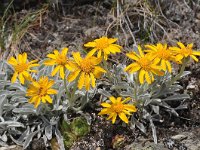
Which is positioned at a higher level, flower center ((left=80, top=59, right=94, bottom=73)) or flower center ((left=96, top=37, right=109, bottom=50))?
flower center ((left=96, top=37, right=109, bottom=50))

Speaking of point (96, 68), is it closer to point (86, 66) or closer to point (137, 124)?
point (86, 66)

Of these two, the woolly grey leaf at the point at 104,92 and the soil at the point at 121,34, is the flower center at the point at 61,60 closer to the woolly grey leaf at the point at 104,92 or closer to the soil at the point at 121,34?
the woolly grey leaf at the point at 104,92

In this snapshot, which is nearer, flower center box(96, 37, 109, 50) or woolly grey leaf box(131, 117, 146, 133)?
flower center box(96, 37, 109, 50)

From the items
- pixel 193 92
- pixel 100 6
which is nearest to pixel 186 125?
pixel 193 92

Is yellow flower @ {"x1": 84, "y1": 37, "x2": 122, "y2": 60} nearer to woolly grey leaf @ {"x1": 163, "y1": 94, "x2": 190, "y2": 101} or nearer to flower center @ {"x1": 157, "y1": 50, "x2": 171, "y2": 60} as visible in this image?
flower center @ {"x1": 157, "y1": 50, "x2": 171, "y2": 60}

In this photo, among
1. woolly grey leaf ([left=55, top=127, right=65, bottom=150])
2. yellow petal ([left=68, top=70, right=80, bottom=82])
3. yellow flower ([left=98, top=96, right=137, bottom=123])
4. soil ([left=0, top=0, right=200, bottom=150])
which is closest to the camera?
yellow petal ([left=68, top=70, right=80, bottom=82])

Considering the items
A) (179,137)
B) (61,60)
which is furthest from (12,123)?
(179,137)

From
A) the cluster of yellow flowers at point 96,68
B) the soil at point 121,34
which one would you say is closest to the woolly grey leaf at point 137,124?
the soil at point 121,34

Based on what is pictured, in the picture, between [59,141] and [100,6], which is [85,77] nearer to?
[59,141]

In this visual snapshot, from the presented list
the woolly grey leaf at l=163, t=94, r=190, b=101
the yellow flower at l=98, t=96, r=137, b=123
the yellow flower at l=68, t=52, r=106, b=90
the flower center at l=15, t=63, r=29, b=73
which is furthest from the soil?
the flower center at l=15, t=63, r=29, b=73
